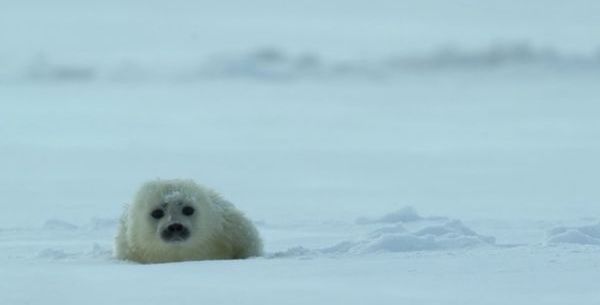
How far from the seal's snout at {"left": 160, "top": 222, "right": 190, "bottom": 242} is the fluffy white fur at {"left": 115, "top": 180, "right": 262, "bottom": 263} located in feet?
0.07

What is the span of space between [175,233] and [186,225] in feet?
0.23

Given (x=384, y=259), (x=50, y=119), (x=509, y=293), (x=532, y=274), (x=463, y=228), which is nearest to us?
(x=509, y=293)

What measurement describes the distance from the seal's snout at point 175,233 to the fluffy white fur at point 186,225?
A: 21mm

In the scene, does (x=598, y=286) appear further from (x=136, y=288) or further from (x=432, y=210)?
(x=432, y=210)

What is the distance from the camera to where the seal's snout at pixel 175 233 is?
7.16 metres

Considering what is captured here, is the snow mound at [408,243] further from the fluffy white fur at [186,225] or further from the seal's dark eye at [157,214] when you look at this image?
the seal's dark eye at [157,214]

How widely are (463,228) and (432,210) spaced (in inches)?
169

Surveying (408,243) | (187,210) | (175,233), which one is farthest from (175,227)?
(408,243)

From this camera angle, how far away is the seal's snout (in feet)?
23.5

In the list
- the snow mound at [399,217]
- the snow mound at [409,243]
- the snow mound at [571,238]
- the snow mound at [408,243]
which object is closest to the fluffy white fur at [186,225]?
the snow mound at [409,243]

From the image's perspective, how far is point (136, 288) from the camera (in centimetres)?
493

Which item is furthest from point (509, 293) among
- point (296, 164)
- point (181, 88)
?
point (181, 88)

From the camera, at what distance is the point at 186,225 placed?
23.6ft

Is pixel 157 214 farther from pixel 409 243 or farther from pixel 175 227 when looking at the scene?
pixel 409 243
